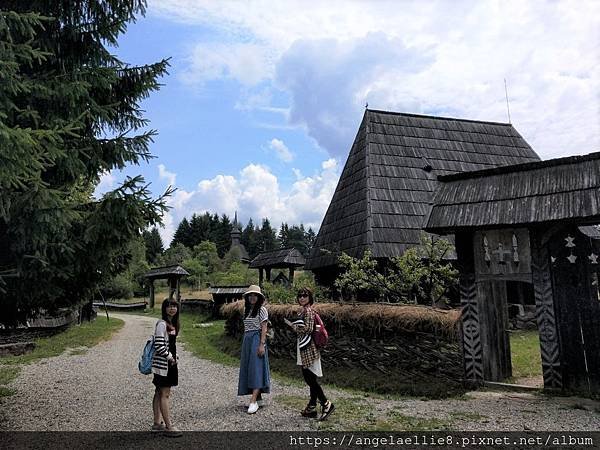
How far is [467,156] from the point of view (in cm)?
1909

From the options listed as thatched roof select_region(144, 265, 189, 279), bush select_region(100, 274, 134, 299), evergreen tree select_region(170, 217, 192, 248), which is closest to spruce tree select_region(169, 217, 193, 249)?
evergreen tree select_region(170, 217, 192, 248)

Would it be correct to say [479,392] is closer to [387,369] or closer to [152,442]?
[387,369]

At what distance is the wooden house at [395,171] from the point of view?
592 inches

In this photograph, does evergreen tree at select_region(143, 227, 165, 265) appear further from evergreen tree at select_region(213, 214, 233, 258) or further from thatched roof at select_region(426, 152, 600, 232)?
thatched roof at select_region(426, 152, 600, 232)

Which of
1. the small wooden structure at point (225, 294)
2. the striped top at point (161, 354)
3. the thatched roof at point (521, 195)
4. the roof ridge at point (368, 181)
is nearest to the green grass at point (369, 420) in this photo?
the striped top at point (161, 354)

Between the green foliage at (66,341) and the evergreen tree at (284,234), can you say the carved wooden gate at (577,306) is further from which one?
the evergreen tree at (284,234)

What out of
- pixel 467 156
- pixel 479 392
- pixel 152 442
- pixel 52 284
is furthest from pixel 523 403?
pixel 467 156

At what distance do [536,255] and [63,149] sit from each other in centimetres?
708

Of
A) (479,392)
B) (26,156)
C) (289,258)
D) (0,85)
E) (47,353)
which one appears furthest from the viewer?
(289,258)

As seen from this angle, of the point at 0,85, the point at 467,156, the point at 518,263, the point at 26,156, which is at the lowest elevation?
the point at 518,263

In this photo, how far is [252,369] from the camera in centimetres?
630

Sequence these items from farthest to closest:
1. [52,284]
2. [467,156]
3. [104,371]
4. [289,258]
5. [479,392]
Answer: [289,258], [467,156], [104,371], [479,392], [52,284]

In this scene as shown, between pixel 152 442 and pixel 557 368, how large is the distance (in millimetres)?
5754

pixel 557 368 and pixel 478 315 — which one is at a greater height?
pixel 478 315
